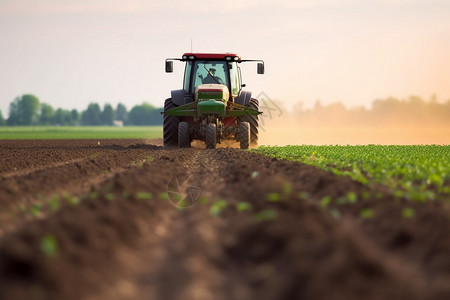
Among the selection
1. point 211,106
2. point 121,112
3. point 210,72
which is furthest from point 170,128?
point 121,112

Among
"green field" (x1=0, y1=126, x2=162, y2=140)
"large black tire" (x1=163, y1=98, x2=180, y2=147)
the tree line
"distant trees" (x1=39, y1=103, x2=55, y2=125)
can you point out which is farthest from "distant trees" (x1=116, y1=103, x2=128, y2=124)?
"large black tire" (x1=163, y1=98, x2=180, y2=147)

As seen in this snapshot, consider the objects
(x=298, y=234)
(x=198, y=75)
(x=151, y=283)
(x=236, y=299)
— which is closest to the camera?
(x=236, y=299)

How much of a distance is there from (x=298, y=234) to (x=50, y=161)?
47.9 ft

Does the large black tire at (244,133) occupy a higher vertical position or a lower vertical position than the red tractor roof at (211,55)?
lower

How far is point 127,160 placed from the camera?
18641 millimetres

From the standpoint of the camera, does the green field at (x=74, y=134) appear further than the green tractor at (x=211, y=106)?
Yes

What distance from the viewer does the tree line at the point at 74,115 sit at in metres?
151

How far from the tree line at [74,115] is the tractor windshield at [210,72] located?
125768mm

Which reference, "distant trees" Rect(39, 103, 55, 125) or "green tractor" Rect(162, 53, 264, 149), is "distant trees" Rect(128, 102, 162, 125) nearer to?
"distant trees" Rect(39, 103, 55, 125)

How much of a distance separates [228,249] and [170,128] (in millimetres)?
18197

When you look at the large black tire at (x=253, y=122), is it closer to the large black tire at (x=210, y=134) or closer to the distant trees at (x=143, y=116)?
the large black tire at (x=210, y=134)

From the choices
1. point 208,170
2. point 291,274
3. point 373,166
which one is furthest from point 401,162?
point 291,274

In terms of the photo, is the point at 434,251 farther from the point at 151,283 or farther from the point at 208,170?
the point at 208,170

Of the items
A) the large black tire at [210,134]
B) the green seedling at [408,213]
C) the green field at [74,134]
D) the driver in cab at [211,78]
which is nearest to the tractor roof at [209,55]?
the driver in cab at [211,78]
